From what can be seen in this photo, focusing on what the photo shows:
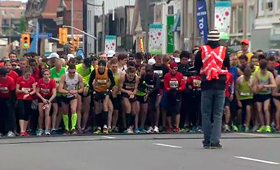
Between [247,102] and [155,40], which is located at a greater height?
[155,40]

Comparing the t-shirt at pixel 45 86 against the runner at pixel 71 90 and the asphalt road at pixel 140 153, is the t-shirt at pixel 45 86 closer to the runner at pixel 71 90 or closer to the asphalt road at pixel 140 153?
the runner at pixel 71 90

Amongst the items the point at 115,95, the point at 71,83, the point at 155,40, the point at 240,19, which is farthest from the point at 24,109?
the point at 240,19

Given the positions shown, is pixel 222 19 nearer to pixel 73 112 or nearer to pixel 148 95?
pixel 148 95

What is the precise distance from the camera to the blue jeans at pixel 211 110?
15883mm

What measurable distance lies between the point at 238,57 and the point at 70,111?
14.2ft

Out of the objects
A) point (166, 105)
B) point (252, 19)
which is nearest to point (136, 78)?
point (166, 105)

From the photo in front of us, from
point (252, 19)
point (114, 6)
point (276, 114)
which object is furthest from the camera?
point (114, 6)

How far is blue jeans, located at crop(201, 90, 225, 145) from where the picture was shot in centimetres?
1588

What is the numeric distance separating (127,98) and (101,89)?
69 centimetres

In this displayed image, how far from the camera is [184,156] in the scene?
47.9ft

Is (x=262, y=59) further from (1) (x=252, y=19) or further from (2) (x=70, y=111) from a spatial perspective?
(1) (x=252, y=19)

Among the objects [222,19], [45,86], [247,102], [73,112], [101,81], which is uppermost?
[222,19]

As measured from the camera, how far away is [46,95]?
70.7ft

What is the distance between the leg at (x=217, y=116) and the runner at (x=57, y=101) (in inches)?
258
